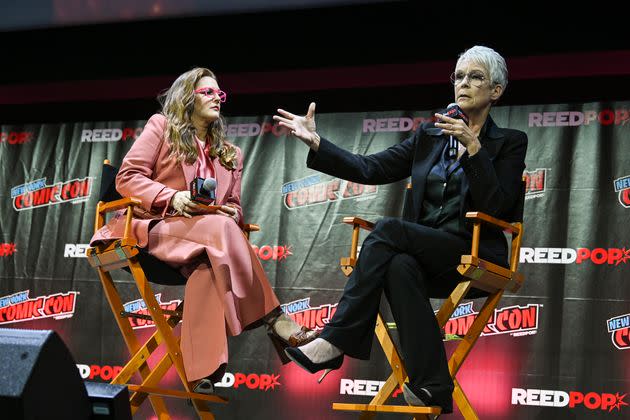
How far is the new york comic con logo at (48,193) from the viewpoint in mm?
5512

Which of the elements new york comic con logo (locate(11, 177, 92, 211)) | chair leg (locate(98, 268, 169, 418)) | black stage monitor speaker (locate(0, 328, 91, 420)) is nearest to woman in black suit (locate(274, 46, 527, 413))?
chair leg (locate(98, 268, 169, 418))

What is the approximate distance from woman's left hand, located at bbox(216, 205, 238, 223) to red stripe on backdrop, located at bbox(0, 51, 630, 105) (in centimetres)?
190

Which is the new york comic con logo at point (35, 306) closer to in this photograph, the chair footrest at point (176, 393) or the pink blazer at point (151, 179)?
the pink blazer at point (151, 179)

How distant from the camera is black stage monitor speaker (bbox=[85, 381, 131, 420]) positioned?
1804mm

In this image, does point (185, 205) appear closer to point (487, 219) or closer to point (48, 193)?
point (487, 219)

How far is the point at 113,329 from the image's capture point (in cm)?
523

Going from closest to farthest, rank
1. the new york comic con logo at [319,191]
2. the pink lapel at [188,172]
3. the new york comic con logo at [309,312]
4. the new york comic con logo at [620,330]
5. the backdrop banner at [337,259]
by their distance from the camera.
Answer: the pink lapel at [188,172], the new york comic con logo at [620,330], the backdrop banner at [337,259], the new york comic con logo at [309,312], the new york comic con logo at [319,191]

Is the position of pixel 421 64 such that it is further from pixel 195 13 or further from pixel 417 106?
pixel 195 13

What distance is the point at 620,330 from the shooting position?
437cm

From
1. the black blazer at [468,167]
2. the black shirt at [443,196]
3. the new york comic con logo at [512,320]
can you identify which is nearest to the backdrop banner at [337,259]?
the new york comic con logo at [512,320]

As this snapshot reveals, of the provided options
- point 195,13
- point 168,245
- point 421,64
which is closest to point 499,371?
point 421,64

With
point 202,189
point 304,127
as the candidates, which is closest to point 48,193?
point 202,189

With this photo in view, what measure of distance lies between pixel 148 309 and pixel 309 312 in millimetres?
1912

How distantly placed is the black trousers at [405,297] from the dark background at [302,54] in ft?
6.73
